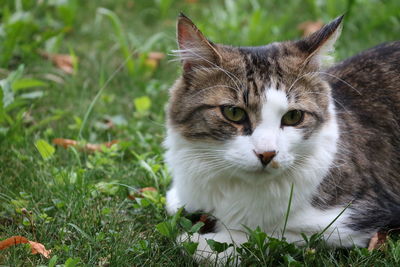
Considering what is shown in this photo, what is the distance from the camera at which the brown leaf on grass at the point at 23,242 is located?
2.68 meters

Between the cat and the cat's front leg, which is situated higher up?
the cat

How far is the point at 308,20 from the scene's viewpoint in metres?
5.98

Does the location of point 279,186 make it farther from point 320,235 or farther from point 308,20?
point 308,20

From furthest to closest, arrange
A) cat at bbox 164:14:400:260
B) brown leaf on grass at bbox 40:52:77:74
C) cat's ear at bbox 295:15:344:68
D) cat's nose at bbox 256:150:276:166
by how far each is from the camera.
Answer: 1. brown leaf on grass at bbox 40:52:77:74
2. cat's ear at bbox 295:15:344:68
3. cat at bbox 164:14:400:260
4. cat's nose at bbox 256:150:276:166

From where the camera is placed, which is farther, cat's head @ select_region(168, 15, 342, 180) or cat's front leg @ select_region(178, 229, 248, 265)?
cat's front leg @ select_region(178, 229, 248, 265)

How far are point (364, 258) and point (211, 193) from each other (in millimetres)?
780

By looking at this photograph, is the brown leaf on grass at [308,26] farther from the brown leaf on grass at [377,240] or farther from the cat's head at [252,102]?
the brown leaf on grass at [377,240]

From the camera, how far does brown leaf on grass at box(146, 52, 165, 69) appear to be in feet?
16.5

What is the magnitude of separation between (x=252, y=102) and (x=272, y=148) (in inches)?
9.9

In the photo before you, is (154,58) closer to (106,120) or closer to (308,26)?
(106,120)

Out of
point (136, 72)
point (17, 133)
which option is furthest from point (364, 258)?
point (136, 72)

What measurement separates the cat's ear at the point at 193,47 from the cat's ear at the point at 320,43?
439 millimetres

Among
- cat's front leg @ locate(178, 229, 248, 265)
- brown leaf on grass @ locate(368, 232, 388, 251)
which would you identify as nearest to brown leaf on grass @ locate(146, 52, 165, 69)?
cat's front leg @ locate(178, 229, 248, 265)

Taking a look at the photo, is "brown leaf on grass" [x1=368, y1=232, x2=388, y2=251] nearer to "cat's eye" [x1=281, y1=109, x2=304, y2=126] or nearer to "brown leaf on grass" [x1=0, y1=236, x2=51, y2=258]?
"cat's eye" [x1=281, y1=109, x2=304, y2=126]
